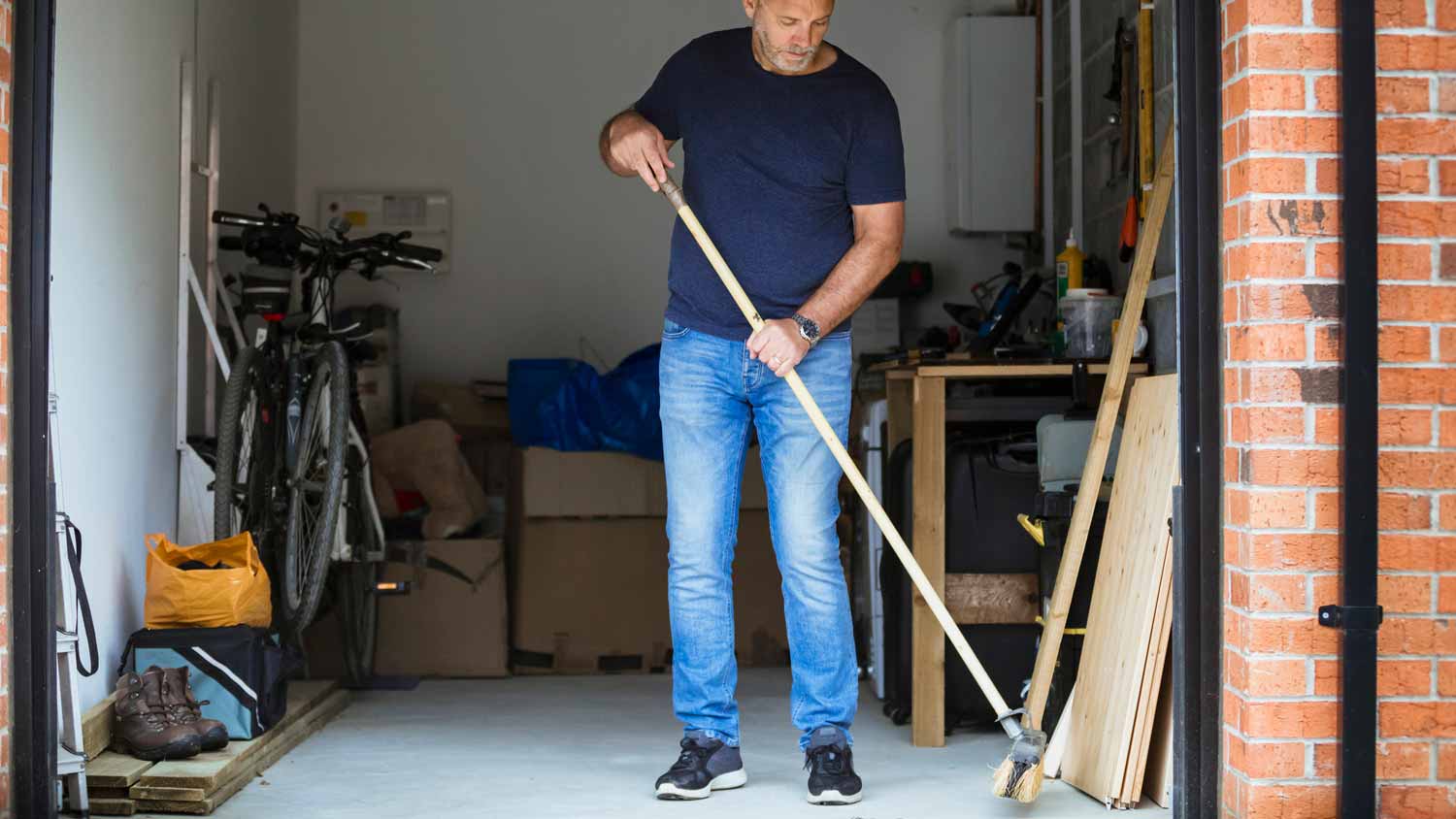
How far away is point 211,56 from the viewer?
448 centimetres

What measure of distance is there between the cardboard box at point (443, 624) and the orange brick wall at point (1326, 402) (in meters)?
2.78

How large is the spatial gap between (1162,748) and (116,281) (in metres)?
2.40

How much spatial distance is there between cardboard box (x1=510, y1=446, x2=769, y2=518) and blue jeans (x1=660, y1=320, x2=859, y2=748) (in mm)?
1881

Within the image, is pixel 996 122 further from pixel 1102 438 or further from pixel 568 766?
pixel 568 766

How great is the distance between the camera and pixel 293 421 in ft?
12.9

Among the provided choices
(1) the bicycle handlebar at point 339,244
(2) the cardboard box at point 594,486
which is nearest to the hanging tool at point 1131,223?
(2) the cardboard box at point 594,486

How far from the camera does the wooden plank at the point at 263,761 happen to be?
111 inches

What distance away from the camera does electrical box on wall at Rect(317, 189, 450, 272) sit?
19.2 ft

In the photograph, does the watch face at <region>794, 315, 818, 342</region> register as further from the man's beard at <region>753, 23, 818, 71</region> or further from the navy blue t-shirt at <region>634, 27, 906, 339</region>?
the man's beard at <region>753, 23, 818, 71</region>

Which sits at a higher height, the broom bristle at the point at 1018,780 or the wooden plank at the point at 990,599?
the wooden plank at the point at 990,599

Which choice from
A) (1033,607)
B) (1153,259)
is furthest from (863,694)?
(1153,259)

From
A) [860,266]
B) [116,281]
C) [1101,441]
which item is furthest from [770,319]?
[116,281]

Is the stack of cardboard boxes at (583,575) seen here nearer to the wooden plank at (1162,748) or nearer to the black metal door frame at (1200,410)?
the wooden plank at (1162,748)

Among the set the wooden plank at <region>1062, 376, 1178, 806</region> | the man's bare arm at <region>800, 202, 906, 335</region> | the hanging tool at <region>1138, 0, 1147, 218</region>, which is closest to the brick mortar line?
the wooden plank at <region>1062, 376, 1178, 806</region>
